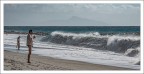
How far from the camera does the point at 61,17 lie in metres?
9.84

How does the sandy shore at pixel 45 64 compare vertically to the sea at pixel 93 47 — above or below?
below

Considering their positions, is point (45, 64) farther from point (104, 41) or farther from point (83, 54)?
point (104, 41)

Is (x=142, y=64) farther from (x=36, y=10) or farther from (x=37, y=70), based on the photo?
(x=36, y=10)

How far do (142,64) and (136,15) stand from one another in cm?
122

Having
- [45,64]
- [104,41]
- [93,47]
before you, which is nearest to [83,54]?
[93,47]

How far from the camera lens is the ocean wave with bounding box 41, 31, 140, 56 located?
33.4 feet

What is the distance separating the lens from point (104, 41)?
A: 11.7m

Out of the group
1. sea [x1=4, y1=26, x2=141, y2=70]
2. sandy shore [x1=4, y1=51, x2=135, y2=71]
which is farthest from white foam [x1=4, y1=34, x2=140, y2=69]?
sandy shore [x1=4, y1=51, x2=135, y2=71]

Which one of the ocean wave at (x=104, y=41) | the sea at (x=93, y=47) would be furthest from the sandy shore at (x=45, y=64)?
the ocean wave at (x=104, y=41)

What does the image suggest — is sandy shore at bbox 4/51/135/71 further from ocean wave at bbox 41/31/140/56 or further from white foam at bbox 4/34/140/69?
ocean wave at bbox 41/31/140/56

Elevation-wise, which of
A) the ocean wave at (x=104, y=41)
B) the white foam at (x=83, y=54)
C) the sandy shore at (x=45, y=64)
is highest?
the ocean wave at (x=104, y=41)

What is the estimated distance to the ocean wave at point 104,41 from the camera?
10166 millimetres

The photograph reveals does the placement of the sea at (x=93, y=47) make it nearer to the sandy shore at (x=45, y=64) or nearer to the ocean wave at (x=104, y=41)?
the ocean wave at (x=104, y=41)

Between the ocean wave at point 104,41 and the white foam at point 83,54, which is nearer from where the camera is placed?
the white foam at point 83,54
